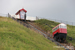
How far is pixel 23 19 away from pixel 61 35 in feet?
57.8

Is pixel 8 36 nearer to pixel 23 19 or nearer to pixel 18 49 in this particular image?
pixel 18 49

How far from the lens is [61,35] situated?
25781 mm

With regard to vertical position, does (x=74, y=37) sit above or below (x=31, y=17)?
below

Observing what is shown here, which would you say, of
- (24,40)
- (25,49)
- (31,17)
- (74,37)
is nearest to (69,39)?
(74,37)

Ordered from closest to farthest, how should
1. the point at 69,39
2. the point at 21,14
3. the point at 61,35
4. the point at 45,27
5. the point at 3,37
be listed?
the point at 3,37 < the point at 61,35 < the point at 69,39 < the point at 45,27 < the point at 21,14

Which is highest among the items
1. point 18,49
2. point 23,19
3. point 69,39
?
point 23,19

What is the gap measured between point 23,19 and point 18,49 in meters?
28.4

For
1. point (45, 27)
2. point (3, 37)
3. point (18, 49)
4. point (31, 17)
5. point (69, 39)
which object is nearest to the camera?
point (18, 49)

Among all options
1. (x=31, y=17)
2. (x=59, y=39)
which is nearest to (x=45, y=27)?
(x=59, y=39)

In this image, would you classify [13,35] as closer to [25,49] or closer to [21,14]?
[25,49]

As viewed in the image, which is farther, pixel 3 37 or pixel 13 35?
pixel 13 35

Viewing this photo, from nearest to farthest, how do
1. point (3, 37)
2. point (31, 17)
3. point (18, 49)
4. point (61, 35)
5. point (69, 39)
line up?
point (18, 49) → point (3, 37) → point (61, 35) → point (69, 39) → point (31, 17)

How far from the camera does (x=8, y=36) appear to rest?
1488 centimetres

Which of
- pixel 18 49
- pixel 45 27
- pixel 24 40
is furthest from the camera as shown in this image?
pixel 45 27
